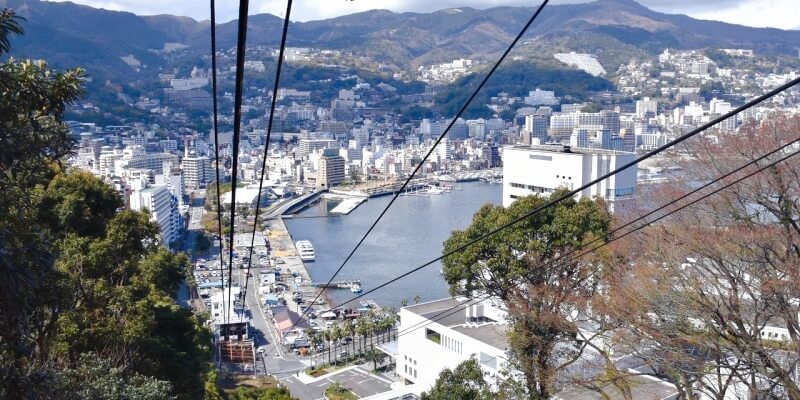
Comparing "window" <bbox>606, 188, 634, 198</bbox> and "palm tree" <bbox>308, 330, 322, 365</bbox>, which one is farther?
"window" <bbox>606, 188, 634, 198</bbox>

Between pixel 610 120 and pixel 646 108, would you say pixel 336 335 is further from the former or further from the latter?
pixel 646 108

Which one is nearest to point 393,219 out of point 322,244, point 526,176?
point 322,244

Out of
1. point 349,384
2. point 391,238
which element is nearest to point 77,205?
point 349,384

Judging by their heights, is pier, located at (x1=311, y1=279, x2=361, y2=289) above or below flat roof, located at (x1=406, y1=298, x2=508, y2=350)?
below

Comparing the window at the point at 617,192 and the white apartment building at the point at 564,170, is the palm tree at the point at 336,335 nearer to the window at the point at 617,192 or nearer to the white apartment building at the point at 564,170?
the white apartment building at the point at 564,170

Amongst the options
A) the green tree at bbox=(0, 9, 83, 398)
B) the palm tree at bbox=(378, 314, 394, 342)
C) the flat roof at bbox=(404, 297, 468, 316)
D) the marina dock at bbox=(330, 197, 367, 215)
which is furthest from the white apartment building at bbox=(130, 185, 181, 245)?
the green tree at bbox=(0, 9, 83, 398)

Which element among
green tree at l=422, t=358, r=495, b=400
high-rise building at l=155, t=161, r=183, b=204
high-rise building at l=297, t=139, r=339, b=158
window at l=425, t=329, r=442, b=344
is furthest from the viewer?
high-rise building at l=297, t=139, r=339, b=158

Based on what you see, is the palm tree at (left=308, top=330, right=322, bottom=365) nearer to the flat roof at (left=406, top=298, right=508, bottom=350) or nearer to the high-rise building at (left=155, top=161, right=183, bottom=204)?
the flat roof at (left=406, top=298, right=508, bottom=350)
